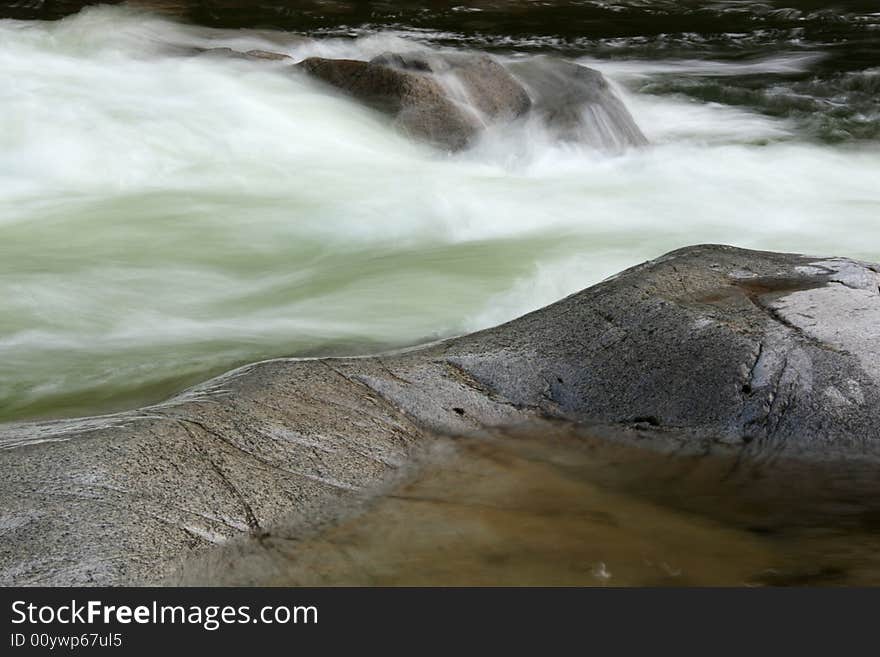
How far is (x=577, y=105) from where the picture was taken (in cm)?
1123

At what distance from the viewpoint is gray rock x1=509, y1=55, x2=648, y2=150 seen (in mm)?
10977

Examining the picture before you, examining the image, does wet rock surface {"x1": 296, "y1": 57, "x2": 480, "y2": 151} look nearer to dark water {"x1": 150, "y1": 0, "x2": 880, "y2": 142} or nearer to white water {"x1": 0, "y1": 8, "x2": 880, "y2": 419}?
white water {"x1": 0, "y1": 8, "x2": 880, "y2": 419}

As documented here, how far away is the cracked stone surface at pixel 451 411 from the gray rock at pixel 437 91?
219 inches

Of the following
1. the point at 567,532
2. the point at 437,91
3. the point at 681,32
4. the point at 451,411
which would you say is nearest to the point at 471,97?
the point at 437,91

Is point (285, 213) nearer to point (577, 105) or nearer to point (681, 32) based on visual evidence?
point (577, 105)

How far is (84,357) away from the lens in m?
6.19

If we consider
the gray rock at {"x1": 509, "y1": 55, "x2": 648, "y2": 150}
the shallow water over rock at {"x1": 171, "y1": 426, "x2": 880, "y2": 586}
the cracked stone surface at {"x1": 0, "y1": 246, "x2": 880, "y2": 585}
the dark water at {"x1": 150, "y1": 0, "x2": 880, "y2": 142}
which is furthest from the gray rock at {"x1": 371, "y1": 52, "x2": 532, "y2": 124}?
the shallow water over rock at {"x1": 171, "y1": 426, "x2": 880, "y2": 586}

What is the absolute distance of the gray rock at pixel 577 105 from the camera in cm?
1098

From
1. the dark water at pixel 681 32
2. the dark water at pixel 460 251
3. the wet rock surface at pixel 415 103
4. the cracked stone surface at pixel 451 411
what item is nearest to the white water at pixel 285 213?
the dark water at pixel 460 251

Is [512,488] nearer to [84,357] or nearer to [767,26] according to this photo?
[84,357]

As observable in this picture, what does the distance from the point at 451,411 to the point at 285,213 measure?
184 inches

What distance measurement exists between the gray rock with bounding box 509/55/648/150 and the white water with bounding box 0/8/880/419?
25cm

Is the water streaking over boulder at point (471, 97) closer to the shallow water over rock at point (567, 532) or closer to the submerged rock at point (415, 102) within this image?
the submerged rock at point (415, 102)

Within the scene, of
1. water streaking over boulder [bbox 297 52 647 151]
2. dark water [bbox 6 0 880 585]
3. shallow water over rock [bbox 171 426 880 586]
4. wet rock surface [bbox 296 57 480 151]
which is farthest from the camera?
water streaking over boulder [bbox 297 52 647 151]
